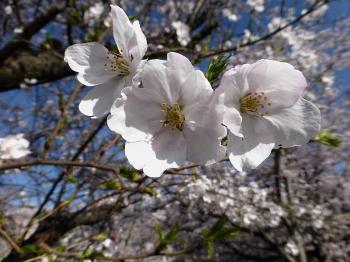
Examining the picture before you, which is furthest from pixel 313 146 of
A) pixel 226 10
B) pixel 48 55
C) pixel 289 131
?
pixel 289 131

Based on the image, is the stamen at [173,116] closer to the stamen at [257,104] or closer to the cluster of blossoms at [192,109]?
the cluster of blossoms at [192,109]

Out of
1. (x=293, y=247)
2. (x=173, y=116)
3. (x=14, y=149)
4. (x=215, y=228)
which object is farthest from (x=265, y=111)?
(x=293, y=247)

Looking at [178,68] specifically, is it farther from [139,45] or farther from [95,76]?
[95,76]

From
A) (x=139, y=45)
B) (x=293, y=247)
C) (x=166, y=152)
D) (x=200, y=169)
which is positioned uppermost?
(x=139, y=45)

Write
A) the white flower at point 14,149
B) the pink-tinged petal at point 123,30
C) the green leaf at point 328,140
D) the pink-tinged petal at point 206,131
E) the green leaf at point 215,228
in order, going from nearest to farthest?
the pink-tinged petal at point 206,131, the pink-tinged petal at point 123,30, the green leaf at point 328,140, the green leaf at point 215,228, the white flower at point 14,149

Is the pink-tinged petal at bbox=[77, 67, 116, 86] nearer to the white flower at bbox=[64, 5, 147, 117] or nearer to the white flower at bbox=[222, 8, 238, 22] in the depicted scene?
the white flower at bbox=[64, 5, 147, 117]

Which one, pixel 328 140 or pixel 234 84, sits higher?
pixel 234 84

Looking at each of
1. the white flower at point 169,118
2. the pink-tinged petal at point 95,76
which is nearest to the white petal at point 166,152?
the white flower at point 169,118

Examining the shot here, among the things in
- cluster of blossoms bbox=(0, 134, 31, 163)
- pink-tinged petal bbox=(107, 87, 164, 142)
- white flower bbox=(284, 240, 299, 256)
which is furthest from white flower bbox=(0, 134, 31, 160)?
white flower bbox=(284, 240, 299, 256)

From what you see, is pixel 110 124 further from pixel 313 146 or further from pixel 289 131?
pixel 313 146
